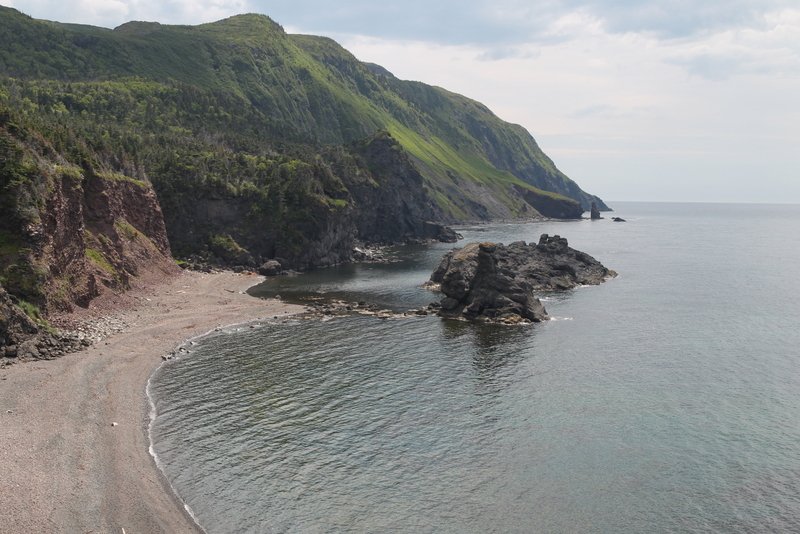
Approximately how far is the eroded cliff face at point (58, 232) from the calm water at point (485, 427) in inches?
818

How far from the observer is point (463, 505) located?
42.9 metres

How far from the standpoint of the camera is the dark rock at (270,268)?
492 feet

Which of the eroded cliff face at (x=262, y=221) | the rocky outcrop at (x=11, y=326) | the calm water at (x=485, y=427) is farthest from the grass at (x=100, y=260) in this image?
the eroded cliff face at (x=262, y=221)

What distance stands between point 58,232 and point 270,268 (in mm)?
68803

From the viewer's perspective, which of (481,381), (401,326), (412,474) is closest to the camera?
(412,474)

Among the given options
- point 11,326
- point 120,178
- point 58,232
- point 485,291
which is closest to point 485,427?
point 485,291

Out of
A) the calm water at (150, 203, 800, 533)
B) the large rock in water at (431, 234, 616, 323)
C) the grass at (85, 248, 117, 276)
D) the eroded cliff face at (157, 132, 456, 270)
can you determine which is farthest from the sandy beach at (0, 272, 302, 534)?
the eroded cliff face at (157, 132, 456, 270)

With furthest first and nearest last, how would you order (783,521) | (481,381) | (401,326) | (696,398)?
(401,326)
(481,381)
(696,398)
(783,521)

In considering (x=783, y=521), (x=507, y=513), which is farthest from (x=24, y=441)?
(x=783, y=521)

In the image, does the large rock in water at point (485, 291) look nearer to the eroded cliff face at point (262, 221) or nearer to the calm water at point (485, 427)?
the calm water at point (485, 427)

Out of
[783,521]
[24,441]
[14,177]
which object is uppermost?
[14,177]

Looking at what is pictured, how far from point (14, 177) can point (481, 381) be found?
65729 mm

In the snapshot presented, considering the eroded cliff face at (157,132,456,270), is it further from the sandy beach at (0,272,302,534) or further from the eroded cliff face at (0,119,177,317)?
the sandy beach at (0,272,302,534)

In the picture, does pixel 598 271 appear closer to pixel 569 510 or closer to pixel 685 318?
pixel 685 318
